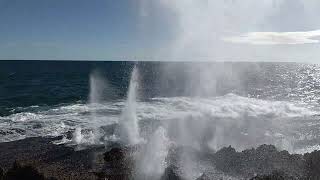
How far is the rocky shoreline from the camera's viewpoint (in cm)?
1631

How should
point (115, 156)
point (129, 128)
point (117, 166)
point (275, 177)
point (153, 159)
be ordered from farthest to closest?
point (129, 128)
point (115, 156)
point (153, 159)
point (117, 166)
point (275, 177)

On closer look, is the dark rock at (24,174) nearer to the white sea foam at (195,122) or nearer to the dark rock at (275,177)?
the dark rock at (275,177)

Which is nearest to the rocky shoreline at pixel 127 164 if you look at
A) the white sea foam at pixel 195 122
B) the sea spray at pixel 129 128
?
the sea spray at pixel 129 128

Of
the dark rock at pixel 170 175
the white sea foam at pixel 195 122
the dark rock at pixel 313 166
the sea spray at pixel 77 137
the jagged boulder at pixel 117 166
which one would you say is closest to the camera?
the dark rock at pixel 313 166

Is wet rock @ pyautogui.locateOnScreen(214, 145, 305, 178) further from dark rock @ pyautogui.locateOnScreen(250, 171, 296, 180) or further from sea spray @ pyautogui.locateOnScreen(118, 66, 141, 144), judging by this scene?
sea spray @ pyautogui.locateOnScreen(118, 66, 141, 144)

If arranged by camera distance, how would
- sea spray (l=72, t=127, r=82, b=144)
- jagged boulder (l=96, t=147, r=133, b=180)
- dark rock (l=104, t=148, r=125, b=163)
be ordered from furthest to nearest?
sea spray (l=72, t=127, r=82, b=144), dark rock (l=104, t=148, r=125, b=163), jagged boulder (l=96, t=147, r=133, b=180)

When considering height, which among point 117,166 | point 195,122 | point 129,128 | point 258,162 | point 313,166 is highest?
point 129,128

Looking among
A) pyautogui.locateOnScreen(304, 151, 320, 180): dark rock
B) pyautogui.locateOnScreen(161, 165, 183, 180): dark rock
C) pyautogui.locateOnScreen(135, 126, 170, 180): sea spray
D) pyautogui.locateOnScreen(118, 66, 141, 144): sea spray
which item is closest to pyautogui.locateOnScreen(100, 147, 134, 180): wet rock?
pyautogui.locateOnScreen(135, 126, 170, 180): sea spray

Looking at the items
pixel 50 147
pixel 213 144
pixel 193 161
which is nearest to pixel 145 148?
pixel 193 161

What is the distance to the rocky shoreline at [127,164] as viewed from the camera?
16.3 m

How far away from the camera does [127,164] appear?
18.9 metres

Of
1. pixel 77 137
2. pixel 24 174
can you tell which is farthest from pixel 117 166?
pixel 77 137

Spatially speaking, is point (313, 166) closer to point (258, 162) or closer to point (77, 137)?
point (258, 162)

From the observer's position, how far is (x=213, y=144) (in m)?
24.8
